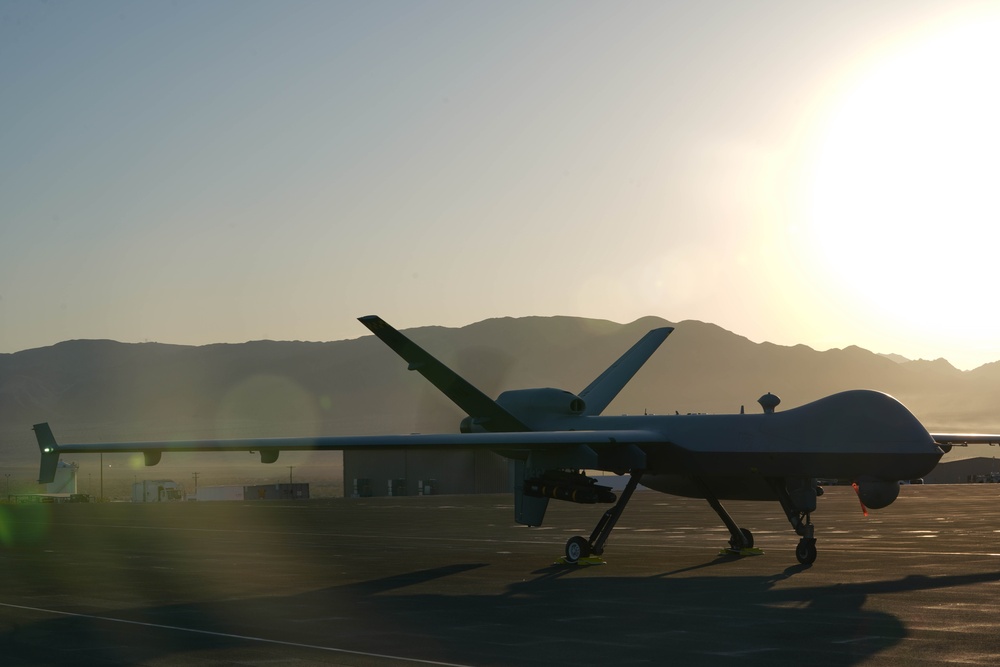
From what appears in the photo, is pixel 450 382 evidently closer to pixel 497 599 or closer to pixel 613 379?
pixel 613 379

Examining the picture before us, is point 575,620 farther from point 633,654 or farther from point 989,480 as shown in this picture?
point 989,480

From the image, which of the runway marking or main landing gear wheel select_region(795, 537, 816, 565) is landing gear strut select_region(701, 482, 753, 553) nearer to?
main landing gear wheel select_region(795, 537, 816, 565)

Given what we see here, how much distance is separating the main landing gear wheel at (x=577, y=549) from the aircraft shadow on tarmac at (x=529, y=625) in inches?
145

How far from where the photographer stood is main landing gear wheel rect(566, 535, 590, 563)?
26344mm

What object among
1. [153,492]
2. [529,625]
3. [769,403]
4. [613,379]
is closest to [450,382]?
[613,379]

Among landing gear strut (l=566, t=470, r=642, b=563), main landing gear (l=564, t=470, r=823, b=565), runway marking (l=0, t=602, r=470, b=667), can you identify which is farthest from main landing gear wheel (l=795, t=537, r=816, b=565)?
runway marking (l=0, t=602, r=470, b=667)

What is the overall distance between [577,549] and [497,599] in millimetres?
6467

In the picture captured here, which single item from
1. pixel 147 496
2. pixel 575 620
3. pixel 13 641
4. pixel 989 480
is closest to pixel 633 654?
pixel 575 620

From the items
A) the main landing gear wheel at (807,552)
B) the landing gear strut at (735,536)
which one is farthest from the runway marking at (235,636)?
A: the landing gear strut at (735,536)

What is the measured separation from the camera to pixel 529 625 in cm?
1692

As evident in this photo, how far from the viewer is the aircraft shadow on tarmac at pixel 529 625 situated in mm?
14484

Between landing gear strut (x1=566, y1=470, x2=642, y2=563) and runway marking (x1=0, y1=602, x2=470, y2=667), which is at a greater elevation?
landing gear strut (x1=566, y1=470, x2=642, y2=563)

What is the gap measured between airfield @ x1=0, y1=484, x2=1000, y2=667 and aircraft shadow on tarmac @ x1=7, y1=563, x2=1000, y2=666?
46 millimetres

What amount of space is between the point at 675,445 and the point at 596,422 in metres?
3.00
